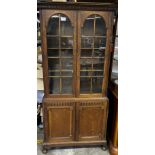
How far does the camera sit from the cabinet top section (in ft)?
5.78

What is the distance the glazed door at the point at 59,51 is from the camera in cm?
184

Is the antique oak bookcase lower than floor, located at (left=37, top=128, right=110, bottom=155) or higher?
higher

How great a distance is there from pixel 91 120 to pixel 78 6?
125cm

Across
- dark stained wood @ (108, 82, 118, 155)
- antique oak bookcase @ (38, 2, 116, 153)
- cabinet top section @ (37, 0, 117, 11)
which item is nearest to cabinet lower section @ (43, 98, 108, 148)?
antique oak bookcase @ (38, 2, 116, 153)

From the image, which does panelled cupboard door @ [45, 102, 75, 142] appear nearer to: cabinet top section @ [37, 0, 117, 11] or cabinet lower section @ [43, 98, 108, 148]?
cabinet lower section @ [43, 98, 108, 148]

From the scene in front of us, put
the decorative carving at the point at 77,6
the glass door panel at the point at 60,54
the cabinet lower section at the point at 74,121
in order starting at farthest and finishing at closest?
the cabinet lower section at the point at 74,121 < the glass door panel at the point at 60,54 < the decorative carving at the point at 77,6

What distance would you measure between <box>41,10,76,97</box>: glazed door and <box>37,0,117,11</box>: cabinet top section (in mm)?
46

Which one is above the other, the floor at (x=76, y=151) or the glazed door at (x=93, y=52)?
the glazed door at (x=93, y=52)

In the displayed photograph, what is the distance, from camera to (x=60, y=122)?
A: 211 cm

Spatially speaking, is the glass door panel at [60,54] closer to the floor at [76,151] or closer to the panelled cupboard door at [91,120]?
the panelled cupboard door at [91,120]

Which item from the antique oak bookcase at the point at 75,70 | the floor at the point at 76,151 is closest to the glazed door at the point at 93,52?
the antique oak bookcase at the point at 75,70
